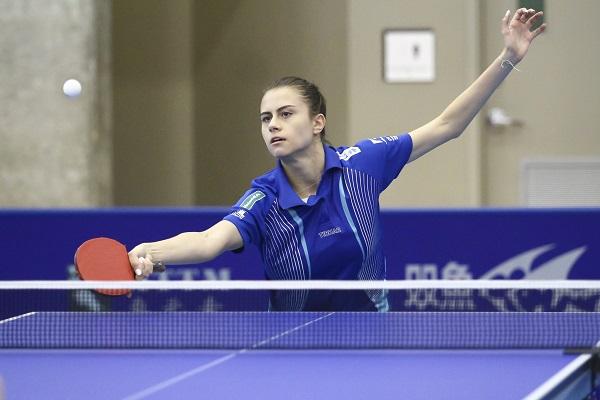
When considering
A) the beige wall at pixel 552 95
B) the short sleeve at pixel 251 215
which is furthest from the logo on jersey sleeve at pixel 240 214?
the beige wall at pixel 552 95

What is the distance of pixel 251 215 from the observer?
3428mm

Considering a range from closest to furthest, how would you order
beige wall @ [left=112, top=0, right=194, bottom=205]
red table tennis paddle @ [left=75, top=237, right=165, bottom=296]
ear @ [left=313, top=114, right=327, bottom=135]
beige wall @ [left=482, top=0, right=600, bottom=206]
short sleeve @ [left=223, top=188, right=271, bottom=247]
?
A: red table tennis paddle @ [left=75, top=237, right=165, bottom=296]
short sleeve @ [left=223, top=188, right=271, bottom=247]
ear @ [left=313, top=114, right=327, bottom=135]
beige wall @ [left=482, top=0, right=600, bottom=206]
beige wall @ [left=112, top=0, right=194, bottom=205]

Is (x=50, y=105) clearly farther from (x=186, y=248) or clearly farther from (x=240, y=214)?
(x=186, y=248)

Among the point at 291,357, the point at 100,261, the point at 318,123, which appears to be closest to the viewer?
the point at 291,357

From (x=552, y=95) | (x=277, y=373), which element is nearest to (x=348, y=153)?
(x=277, y=373)

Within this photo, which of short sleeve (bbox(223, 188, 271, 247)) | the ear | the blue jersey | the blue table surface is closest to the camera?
the blue table surface

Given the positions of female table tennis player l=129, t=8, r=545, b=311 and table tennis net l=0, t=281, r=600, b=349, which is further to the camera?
female table tennis player l=129, t=8, r=545, b=311

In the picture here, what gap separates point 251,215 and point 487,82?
94 centimetres

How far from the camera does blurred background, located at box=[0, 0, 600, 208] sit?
8.40m

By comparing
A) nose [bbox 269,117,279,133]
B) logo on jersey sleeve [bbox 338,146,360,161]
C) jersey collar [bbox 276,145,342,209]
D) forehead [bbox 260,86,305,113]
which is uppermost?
forehead [bbox 260,86,305,113]

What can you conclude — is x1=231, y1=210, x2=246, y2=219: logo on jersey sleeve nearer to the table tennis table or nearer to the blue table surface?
the table tennis table

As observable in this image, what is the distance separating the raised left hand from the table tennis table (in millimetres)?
866

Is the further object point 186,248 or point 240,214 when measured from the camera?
point 240,214

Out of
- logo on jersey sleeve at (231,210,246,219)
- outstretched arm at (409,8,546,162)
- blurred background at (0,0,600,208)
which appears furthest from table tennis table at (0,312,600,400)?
blurred background at (0,0,600,208)
